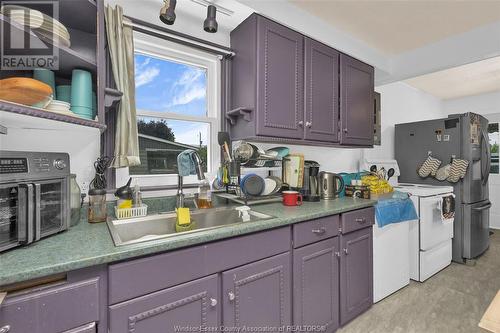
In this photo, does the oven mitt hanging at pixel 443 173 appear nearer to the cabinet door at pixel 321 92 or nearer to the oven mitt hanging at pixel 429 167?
the oven mitt hanging at pixel 429 167

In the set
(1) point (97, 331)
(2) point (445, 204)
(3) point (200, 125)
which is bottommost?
(1) point (97, 331)

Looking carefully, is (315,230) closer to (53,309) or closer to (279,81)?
(279,81)

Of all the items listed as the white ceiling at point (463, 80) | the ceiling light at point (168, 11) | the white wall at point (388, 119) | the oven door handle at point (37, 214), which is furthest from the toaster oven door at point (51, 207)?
the white ceiling at point (463, 80)

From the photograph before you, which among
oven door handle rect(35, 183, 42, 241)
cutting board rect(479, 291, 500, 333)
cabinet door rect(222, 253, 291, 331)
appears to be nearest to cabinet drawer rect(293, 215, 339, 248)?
cabinet door rect(222, 253, 291, 331)

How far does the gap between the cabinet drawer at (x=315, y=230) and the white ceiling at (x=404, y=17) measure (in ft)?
5.38

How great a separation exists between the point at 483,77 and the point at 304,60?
10.9 ft

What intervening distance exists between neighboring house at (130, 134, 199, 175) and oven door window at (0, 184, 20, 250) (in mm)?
759

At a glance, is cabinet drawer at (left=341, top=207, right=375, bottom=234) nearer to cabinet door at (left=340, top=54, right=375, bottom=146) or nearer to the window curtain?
cabinet door at (left=340, top=54, right=375, bottom=146)

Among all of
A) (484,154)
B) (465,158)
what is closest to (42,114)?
(465,158)

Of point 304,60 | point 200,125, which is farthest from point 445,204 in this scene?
point 200,125

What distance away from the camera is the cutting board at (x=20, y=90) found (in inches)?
33.8

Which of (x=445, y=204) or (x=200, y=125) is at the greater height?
(x=200, y=125)

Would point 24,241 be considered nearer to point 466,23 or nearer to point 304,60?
point 304,60

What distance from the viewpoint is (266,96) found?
171 centimetres
